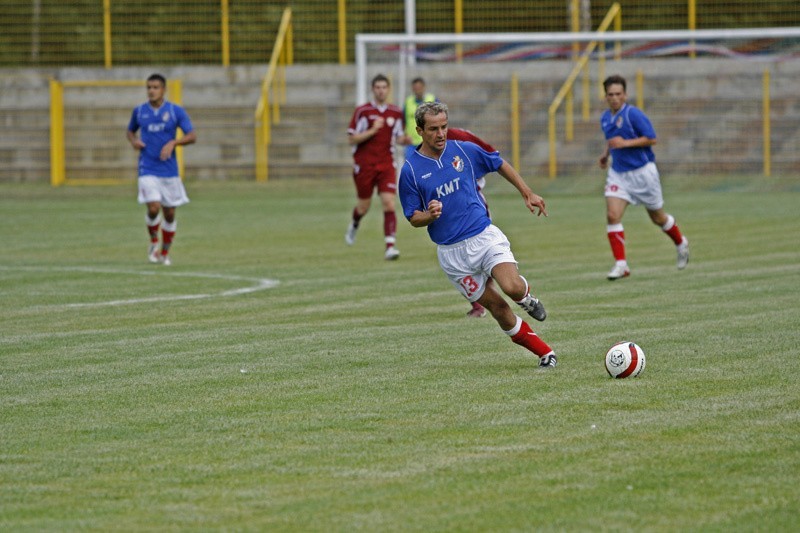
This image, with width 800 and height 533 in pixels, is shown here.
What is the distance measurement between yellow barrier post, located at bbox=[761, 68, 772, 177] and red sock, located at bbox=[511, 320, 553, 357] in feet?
75.0

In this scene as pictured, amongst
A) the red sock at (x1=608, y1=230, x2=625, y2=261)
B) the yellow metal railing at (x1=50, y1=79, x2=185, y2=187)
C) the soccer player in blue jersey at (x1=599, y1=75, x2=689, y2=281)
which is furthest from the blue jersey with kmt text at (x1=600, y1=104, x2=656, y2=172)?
the yellow metal railing at (x1=50, y1=79, x2=185, y2=187)

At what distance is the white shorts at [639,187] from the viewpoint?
15320mm

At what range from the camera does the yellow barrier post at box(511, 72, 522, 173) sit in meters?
31.5

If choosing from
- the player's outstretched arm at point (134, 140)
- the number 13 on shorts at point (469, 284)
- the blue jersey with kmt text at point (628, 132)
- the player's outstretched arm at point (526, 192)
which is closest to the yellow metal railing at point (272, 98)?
the player's outstretched arm at point (134, 140)

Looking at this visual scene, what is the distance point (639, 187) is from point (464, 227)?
21.3ft

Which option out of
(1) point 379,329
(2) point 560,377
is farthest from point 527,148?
(2) point 560,377

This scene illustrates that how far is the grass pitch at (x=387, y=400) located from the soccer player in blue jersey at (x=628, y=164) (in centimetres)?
53

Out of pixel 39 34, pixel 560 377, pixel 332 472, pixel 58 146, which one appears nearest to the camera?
pixel 332 472

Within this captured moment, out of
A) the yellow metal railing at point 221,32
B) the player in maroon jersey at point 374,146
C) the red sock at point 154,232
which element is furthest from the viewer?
the yellow metal railing at point 221,32

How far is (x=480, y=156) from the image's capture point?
373 inches

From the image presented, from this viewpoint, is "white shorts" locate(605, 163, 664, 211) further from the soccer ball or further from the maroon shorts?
the soccer ball

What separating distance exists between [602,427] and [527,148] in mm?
24785

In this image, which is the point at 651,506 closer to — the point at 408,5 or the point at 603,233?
the point at 603,233

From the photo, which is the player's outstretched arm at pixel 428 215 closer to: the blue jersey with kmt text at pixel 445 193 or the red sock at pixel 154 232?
the blue jersey with kmt text at pixel 445 193
